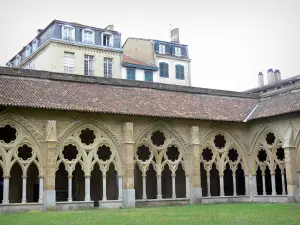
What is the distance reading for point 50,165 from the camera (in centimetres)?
2602

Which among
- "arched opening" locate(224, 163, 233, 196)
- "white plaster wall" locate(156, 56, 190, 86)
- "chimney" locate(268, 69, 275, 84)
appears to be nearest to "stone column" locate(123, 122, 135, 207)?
"arched opening" locate(224, 163, 233, 196)

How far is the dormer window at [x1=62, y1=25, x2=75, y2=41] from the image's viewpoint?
43834mm

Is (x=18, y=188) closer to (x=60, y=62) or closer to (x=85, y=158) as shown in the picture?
(x=85, y=158)

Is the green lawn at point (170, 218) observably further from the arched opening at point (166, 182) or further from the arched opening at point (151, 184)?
the arched opening at point (166, 182)

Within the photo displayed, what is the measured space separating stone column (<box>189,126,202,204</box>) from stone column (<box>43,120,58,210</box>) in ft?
29.3

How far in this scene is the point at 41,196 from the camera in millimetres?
25922

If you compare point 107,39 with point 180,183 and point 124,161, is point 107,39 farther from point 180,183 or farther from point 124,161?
point 124,161

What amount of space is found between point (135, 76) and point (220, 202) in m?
19.9

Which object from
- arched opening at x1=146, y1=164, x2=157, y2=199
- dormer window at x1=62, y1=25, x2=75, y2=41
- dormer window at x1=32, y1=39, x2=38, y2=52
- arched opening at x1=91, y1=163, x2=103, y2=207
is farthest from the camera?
dormer window at x1=32, y1=39, x2=38, y2=52

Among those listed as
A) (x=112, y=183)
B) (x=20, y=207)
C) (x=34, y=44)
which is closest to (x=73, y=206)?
(x=20, y=207)

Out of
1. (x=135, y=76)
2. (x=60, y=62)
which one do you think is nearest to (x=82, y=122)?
(x=60, y=62)

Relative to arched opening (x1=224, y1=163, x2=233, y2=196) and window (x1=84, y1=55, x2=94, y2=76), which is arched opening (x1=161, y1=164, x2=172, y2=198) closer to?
arched opening (x1=224, y1=163, x2=233, y2=196)

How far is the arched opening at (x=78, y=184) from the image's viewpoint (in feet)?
107

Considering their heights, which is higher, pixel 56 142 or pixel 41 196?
pixel 56 142
